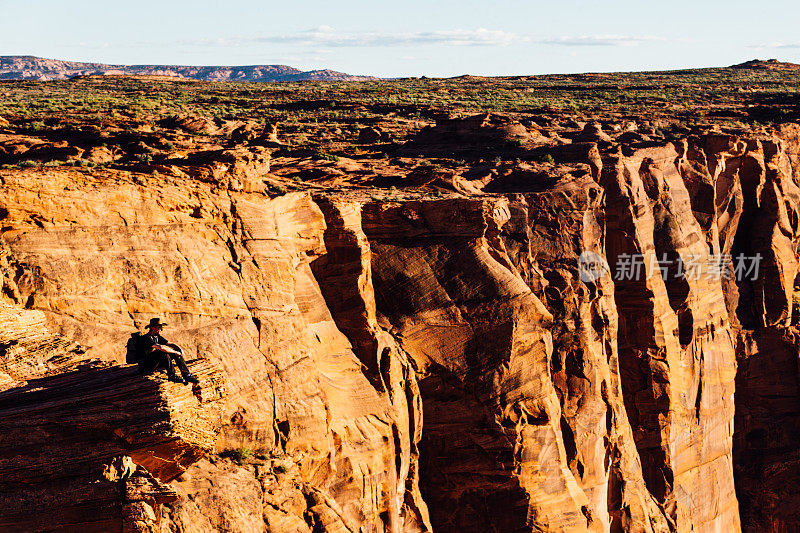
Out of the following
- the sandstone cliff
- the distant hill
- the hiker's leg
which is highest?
the distant hill

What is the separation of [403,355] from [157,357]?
1349cm

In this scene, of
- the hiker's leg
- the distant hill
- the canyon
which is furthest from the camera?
the distant hill

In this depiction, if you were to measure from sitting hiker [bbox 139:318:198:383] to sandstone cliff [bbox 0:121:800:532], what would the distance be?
0.35 metres

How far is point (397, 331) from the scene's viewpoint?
27.3 m

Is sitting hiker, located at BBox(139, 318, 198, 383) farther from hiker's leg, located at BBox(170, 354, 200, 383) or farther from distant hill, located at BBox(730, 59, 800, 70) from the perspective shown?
distant hill, located at BBox(730, 59, 800, 70)

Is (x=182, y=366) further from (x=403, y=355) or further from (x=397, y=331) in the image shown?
(x=397, y=331)

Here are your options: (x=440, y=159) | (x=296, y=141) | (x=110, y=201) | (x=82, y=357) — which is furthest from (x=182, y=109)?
(x=82, y=357)

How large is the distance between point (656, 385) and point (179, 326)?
2696 cm

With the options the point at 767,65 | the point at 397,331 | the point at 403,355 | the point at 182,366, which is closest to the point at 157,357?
the point at 182,366

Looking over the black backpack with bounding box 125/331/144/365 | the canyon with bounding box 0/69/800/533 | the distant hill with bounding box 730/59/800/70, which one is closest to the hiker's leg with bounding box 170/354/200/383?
the canyon with bounding box 0/69/800/533

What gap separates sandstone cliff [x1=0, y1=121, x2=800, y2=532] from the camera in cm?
1490

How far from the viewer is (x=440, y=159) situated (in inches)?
1763

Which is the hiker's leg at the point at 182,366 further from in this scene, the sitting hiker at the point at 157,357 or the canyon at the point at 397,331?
the canyon at the point at 397,331

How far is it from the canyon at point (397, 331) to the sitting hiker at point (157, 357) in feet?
1.26
